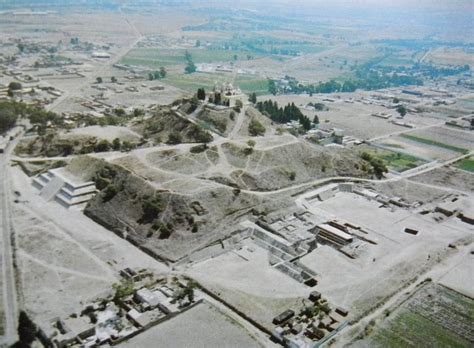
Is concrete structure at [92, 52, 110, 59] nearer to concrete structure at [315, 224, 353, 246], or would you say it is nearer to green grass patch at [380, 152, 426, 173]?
green grass patch at [380, 152, 426, 173]

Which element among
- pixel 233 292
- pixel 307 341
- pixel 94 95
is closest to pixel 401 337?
pixel 307 341

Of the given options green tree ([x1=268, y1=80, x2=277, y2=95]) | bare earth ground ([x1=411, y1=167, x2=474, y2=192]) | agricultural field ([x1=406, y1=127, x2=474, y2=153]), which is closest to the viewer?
bare earth ground ([x1=411, y1=167, x2=474, y2=192])

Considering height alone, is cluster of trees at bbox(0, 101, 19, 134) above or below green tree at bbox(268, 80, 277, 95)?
above

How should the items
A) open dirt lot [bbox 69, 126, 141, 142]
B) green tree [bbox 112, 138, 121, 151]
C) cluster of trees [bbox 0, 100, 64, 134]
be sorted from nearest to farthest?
1. green tree [bbox 112, 138, 121, 151]
2. open dirt lot [bbox 69, 126, 141, 142]
3. cluster of trees [bbox 0, 100, 64, 134]

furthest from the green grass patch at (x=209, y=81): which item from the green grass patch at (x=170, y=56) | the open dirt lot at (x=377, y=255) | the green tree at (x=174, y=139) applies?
the open dirt lot at (x=377, y=255)

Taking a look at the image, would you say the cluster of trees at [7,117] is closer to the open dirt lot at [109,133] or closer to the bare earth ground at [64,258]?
the open dirt lot at [109,133]

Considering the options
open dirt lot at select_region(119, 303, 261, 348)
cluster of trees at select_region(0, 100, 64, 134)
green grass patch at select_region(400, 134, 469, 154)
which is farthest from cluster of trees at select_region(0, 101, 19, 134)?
green grass patch at select_region(400, 134, 469, 154)

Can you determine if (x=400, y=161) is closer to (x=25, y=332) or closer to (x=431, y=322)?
(x=431, y=322)

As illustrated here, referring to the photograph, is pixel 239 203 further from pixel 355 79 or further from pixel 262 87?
pixel 355 79
